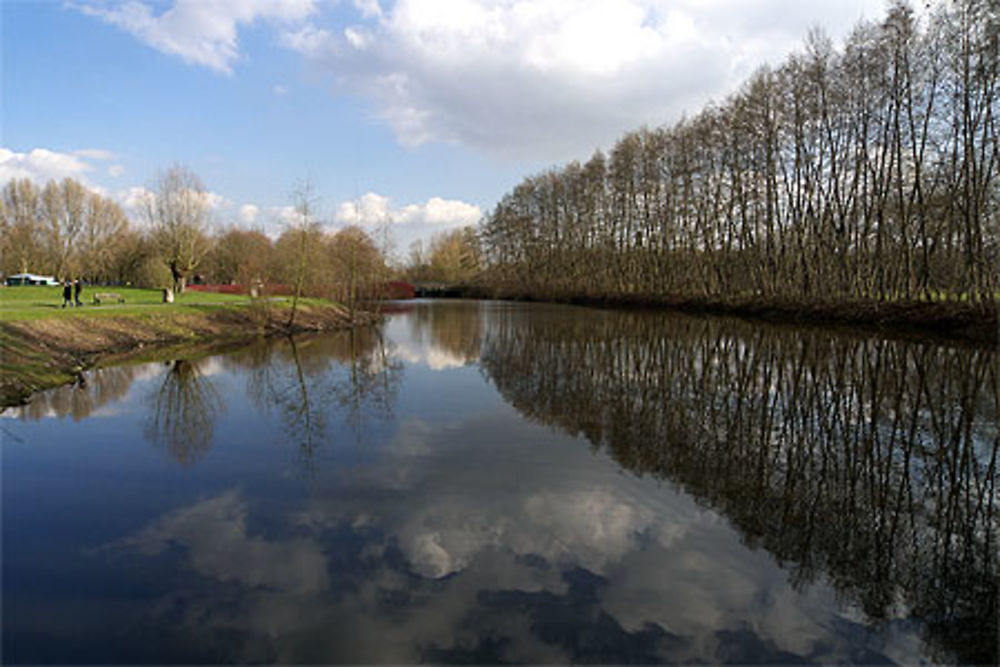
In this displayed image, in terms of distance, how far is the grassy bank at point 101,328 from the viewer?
15508 mm

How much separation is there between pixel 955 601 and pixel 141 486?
9.80 m

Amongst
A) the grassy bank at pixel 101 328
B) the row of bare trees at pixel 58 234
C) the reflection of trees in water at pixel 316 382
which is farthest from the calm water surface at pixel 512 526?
the row of bare trees at pixel 58 234

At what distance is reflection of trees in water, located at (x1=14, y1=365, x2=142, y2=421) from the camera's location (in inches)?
479

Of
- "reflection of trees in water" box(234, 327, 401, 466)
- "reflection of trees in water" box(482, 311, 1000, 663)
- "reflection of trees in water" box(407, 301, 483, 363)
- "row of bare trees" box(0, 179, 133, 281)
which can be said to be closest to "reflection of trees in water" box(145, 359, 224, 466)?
"reflection of trees in water" box(234, 327, 401, 466)

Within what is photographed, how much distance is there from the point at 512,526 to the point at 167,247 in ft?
153

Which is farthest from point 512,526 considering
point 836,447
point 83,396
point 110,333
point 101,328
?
point 101,328

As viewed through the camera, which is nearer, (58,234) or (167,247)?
(167,247)

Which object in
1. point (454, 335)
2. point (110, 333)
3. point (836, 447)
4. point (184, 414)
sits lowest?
point (184, 414)

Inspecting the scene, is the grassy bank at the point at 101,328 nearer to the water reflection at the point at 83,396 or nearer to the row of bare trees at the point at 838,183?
the water reflection at the point at 83,396

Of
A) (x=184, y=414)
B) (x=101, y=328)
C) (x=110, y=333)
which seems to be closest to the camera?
(x=184, y=414)

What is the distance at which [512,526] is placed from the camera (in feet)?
20.6

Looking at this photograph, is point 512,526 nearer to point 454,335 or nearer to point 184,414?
point 184,414

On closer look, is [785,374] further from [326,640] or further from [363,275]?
[363,275]

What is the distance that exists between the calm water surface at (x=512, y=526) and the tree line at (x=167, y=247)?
955 inches
